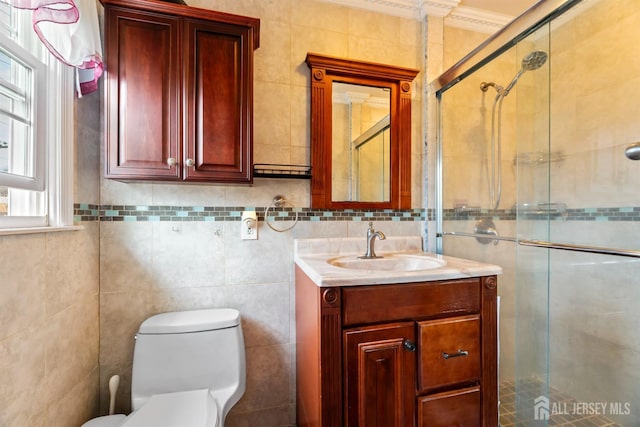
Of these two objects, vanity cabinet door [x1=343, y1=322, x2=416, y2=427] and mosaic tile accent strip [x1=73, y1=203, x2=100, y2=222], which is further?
mosaic tile accent strip [x1=73, y1=203, x2=100, y2=222]

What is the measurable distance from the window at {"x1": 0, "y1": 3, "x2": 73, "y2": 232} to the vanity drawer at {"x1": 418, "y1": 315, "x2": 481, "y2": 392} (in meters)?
1.44

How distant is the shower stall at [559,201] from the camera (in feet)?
3.77

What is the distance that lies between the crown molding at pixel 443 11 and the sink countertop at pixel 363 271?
1406 mm

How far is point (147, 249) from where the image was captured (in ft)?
4.28

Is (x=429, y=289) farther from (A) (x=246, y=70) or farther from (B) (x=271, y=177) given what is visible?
(A) (x=246, y=70)

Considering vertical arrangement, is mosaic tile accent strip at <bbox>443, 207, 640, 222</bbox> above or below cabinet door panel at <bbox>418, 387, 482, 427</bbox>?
above

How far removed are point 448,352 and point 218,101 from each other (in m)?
1.42

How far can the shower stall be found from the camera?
1.15m

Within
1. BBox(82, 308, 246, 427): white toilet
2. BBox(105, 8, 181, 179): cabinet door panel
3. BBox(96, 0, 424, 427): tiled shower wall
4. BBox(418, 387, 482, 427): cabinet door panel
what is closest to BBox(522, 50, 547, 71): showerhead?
BBox(96, 0, 424, 427): tiled shower wall

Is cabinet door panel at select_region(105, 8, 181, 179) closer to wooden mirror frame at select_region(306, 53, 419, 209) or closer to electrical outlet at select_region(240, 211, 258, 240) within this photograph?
electrical outlet at select_region(240, 211, 258, 240)

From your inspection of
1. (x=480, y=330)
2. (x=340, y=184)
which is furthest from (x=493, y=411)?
(x=340, y=184)

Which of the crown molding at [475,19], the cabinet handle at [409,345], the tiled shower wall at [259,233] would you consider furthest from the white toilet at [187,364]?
the crown molding at [475,19]

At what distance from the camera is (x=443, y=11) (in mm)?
1660

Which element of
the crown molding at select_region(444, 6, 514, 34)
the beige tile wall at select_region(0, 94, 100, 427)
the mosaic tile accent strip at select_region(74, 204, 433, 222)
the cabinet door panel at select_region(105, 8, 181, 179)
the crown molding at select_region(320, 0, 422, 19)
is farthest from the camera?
the crown molding at select_region(444, 6, 514, 34)
